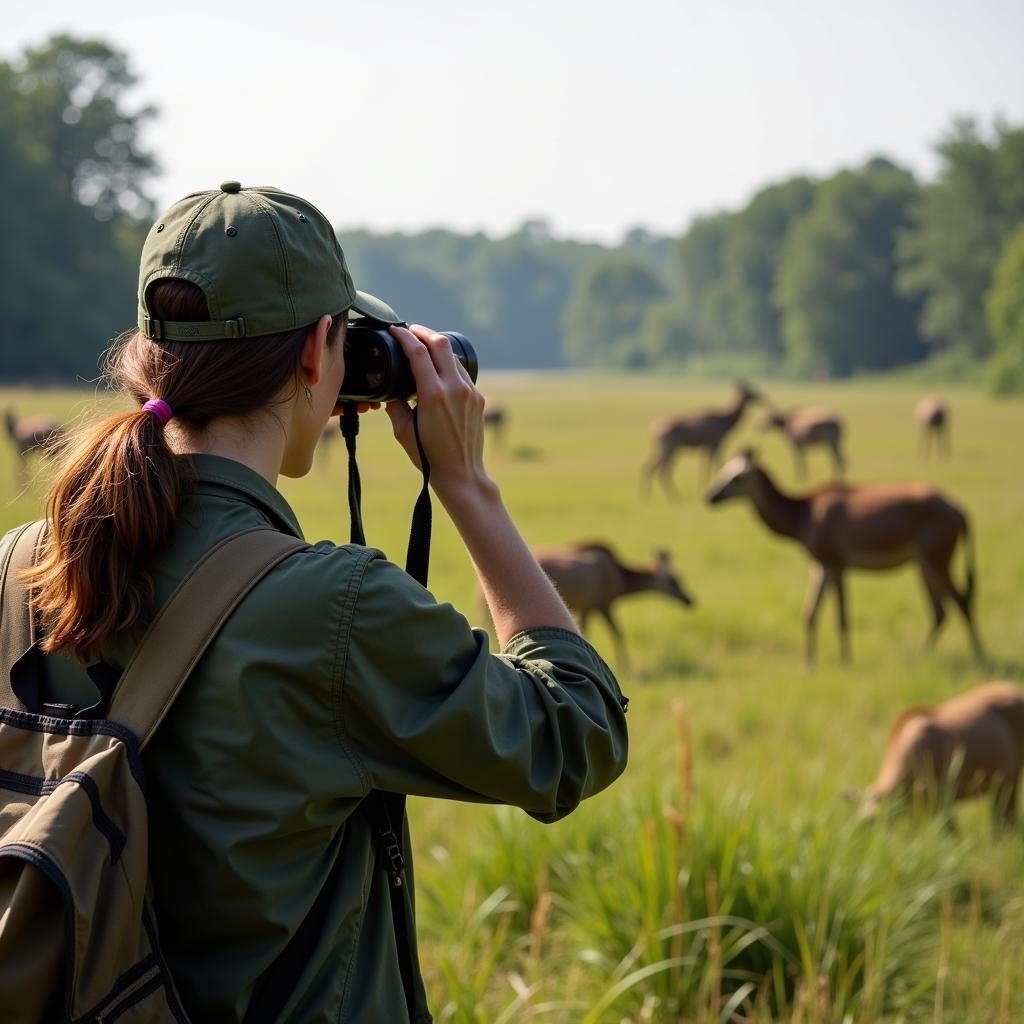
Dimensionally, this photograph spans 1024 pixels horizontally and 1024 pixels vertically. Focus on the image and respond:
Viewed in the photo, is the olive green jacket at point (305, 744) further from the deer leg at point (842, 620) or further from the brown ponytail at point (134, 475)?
the deer leg at point (842, 620)

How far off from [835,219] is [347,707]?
96.6m

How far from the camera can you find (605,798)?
4.97 metres

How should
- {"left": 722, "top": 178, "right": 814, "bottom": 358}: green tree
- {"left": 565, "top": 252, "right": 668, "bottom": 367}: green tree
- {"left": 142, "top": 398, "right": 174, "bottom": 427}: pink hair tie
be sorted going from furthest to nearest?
{"left": 565, "top": 252, "right": 668, "bottom": 367}: green tree → {"left": 722, "top": 178, "right": 814, "bottom": 358}: green tree → {"left": 142, "top": 398, "right": 174, "bottom": 427}: pink hair tie

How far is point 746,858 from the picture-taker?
13.1 feet

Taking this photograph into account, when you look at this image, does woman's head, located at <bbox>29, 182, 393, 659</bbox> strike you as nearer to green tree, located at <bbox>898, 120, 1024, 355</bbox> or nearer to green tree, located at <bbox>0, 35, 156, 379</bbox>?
green tree, located at <bbox>0, 35, 156, 379</bbox>

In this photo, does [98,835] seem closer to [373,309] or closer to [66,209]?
[373,309]

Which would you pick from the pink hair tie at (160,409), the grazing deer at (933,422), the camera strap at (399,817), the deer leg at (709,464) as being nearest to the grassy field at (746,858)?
the pink hair tie at (160,409)

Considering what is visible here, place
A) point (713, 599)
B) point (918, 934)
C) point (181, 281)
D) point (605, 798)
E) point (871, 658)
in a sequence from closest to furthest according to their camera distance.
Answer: point (181, 281), point (918, 934), point (605, 798), point (871, 658), point (713, 599)

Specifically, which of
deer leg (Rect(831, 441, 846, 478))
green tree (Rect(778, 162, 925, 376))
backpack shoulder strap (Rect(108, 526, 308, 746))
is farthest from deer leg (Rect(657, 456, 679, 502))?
green tree (Rect(778, 162, 925, 376))

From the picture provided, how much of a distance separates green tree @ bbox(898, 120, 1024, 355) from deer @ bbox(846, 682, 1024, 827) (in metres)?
71.5

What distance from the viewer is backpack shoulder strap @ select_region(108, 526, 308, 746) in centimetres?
148

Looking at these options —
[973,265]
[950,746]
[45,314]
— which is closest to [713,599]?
[950,746]

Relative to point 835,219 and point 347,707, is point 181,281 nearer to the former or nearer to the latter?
point 347,707

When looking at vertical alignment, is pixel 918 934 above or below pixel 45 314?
below
